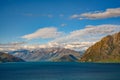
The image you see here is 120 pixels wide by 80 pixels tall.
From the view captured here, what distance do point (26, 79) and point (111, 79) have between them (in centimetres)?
6085

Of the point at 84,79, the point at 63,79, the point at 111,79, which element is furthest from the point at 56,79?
the point at 111,79

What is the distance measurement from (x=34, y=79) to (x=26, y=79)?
624 centimetres

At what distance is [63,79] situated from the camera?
19312 cm

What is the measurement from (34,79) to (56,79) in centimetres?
1603

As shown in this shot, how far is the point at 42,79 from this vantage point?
196000 millimetres

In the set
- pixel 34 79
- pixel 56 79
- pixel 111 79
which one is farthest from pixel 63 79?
pixel 111 79

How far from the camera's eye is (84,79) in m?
191

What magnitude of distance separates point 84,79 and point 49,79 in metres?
25.1

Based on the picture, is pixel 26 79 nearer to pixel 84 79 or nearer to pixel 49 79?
pixel 49 79

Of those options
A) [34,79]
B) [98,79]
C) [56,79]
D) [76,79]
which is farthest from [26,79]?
[98,79]

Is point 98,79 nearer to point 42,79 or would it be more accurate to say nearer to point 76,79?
point 76,79

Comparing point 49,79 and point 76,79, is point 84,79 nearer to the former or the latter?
point 76,79

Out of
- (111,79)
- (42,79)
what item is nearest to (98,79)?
(111,79)

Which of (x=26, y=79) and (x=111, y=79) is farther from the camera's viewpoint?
(x=26, y=79)
